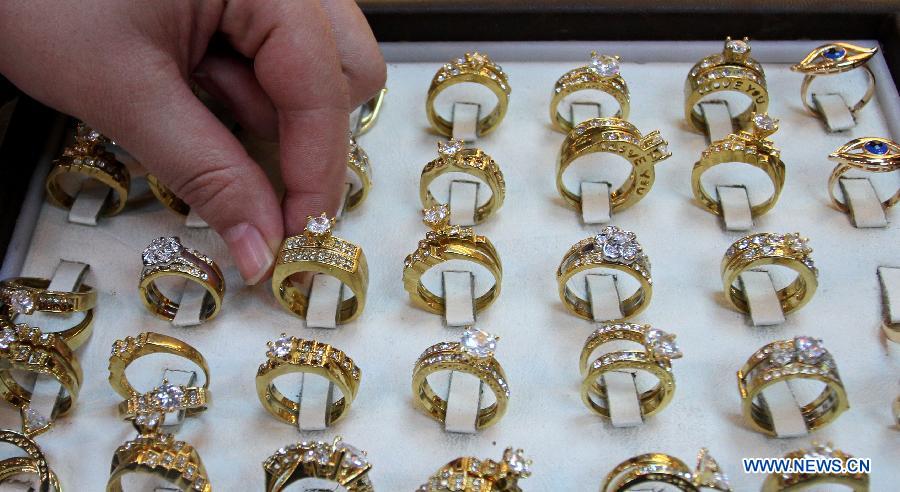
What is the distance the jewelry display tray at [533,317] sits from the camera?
1.30 m

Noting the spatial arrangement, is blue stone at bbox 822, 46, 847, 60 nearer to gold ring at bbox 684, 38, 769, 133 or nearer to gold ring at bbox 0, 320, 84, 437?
gold ring at bbox 684, 38, 769, 133

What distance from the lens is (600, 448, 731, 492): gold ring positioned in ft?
3.83

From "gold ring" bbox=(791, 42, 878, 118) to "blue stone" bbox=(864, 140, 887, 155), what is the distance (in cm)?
19

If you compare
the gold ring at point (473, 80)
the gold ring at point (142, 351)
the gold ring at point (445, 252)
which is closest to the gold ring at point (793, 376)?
the gold ring at point (445, 252)

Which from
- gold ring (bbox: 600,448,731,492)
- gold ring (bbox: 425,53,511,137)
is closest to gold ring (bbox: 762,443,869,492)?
gold ring (bbox: 600,448,731,492)

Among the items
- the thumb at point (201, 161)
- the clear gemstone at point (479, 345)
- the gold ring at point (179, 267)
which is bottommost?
the clear gemstone at point (479, 345)

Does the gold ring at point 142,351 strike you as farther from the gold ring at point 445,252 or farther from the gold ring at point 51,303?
the gold ring at point 445,252

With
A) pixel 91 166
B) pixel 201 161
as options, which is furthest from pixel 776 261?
pixel 91 166

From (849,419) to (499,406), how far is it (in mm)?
490

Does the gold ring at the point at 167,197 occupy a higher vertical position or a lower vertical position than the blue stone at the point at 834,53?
lower

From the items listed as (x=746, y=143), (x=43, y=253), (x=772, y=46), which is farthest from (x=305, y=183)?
(x=772, y=46)

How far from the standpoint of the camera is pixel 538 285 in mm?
1488

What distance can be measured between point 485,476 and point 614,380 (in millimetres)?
274

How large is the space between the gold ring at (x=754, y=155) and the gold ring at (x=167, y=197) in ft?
2.78
